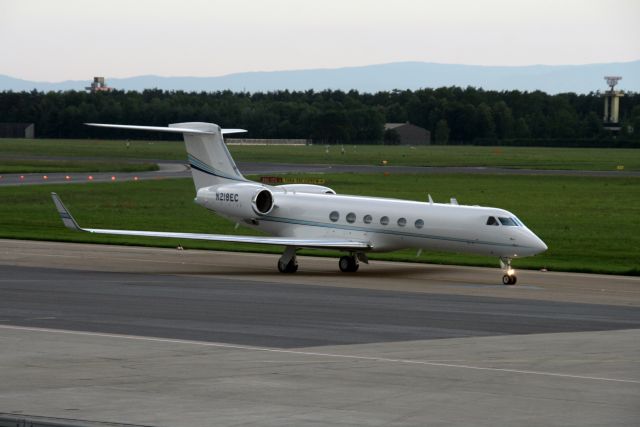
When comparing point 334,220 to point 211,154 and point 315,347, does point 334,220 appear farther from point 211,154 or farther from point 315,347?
point 315,347

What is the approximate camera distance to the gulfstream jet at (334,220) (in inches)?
1334

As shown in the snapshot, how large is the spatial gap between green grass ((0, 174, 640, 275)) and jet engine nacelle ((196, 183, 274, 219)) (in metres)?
5.13

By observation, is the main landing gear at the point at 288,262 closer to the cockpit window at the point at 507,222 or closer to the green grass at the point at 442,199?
the green grass at the point at 442,199

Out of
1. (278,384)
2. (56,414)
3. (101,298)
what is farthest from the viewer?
(101,298)

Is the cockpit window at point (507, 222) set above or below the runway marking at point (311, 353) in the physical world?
above

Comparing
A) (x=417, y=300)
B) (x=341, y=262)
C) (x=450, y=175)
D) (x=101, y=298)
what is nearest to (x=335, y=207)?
(x=341, y=262)

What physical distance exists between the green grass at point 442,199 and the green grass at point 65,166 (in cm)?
1581

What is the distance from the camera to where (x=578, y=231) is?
4984cm

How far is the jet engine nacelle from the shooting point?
37.4m

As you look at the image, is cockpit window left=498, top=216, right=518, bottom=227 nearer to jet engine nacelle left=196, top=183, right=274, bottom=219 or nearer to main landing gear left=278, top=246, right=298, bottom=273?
main landing gear left=278, top=246, right=298, bottom=273

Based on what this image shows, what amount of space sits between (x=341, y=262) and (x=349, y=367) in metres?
18.1

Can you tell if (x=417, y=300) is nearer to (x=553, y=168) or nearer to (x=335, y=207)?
(x=335, y=207)

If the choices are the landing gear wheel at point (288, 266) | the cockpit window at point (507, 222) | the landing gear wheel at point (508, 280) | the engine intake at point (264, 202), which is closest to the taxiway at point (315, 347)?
the landing gear wheel at point (508, 280)

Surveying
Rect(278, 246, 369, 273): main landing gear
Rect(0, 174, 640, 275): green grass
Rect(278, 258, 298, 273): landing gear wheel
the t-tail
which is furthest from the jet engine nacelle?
Result: Rect(0, 174, 640, 275): green grass
